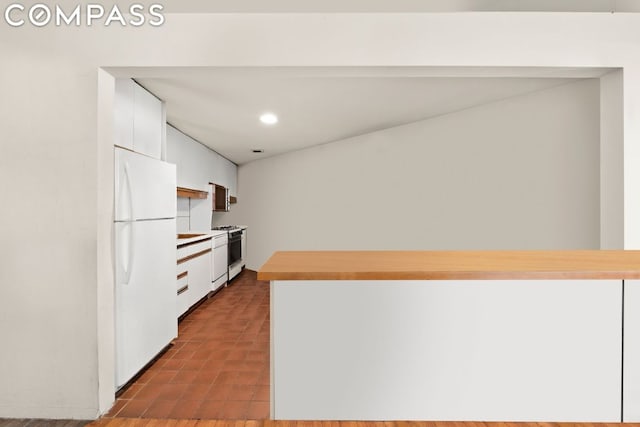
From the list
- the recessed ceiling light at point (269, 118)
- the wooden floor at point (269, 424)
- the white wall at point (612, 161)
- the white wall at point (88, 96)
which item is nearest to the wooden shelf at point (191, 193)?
the recessed ceiling light at point (269, 118)

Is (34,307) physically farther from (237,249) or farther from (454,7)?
(237,249)

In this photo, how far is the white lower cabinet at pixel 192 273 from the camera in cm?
423

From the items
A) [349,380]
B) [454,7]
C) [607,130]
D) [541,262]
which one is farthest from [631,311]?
[454,7]

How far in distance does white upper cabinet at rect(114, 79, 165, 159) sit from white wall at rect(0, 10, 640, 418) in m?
0.51

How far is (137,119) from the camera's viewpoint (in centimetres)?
323

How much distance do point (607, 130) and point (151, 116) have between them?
3523mm

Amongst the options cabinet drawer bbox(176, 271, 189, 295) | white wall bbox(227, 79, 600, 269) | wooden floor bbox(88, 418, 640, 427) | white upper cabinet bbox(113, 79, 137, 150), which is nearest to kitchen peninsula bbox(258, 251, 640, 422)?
wooden floor bbox(88, 418, 640, 427)

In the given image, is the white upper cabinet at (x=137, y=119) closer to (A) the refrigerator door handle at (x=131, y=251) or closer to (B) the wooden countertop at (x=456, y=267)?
(A) the refrigerator door handle at (x=131, y=251)

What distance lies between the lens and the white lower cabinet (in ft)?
13.9

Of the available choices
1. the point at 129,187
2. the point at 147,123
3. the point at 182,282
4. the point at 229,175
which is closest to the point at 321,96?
the point at 147,123

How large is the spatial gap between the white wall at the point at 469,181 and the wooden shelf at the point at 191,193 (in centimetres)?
172

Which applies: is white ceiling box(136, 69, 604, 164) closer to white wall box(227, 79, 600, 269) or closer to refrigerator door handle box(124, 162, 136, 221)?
white wall box(227, 79, 600, 269)

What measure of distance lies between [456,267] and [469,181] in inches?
103

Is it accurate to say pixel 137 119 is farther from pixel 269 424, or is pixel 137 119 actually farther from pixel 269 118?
pixel 269 424
